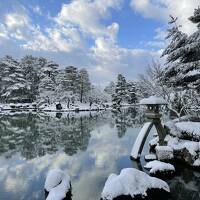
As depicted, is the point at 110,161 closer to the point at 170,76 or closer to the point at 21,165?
the point at 21,165

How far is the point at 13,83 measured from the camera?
51656 millimetres

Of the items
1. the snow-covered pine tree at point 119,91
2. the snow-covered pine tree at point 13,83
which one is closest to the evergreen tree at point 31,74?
the snow-covered pine tree at point 13,83

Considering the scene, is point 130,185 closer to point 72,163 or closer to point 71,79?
point 72,163

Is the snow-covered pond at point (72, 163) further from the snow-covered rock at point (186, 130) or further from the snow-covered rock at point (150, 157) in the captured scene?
the snow-covered rock at point (186, 130)

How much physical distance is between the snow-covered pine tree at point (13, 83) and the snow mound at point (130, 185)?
151 feet

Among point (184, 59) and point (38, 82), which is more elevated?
point (38, 82)

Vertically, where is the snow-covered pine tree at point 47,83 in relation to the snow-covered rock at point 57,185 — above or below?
above

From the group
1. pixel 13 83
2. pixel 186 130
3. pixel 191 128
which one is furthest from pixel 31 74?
pixel 191 128

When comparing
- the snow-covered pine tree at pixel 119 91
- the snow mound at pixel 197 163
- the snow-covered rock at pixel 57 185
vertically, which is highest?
the snow-covered pine tree at pixel 119 91

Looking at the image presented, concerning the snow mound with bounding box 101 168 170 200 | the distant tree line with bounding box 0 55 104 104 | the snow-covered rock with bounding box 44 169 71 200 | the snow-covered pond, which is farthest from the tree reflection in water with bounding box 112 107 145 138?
the distant tree line with bounding box 0 55 104 104

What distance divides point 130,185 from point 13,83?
158 feet

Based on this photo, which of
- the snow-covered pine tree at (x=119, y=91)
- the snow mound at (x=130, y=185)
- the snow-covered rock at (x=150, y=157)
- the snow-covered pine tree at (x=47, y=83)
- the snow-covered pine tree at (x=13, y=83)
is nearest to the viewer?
the snow mound at (x=130, y=185)

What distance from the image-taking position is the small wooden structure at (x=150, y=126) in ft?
38.4

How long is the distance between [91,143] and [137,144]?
4934 millimetres
